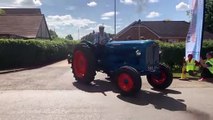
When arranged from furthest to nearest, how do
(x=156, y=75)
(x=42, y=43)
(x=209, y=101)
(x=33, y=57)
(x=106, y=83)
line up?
1. (x=42, y=43)
2. (x=33, y=57)
3. (x=106, y=83)
4. (x=156, y=75)
5. (x=209, y=101)

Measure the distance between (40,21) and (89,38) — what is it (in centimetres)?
3708

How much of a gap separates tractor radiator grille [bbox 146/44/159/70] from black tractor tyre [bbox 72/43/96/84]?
208 centimetres

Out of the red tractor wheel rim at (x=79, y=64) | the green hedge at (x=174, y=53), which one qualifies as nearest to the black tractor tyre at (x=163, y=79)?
the red tractor wheel rim at (x=79, y=64)

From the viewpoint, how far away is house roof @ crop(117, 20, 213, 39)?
5721 centimetres

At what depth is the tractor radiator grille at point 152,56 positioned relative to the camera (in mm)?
12002

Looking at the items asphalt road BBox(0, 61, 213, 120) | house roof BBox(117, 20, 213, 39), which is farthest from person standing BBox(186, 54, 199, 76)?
house roof BBox(117, 20, 213, 39)

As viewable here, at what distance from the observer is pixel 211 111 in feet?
30.0

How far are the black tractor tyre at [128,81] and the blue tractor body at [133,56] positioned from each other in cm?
93

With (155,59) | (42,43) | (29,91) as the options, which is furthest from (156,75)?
(42,43)

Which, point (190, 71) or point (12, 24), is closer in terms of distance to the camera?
point (190, 71)

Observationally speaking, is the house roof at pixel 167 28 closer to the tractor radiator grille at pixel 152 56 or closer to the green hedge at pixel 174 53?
the green hedge at pixel 174 53

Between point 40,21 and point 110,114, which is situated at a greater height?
point 40,21

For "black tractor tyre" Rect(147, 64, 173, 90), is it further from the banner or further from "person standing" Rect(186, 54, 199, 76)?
"person standing" Rect(186, 54, 199, 76)

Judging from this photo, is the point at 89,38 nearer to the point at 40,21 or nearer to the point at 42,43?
the point at 42,43
